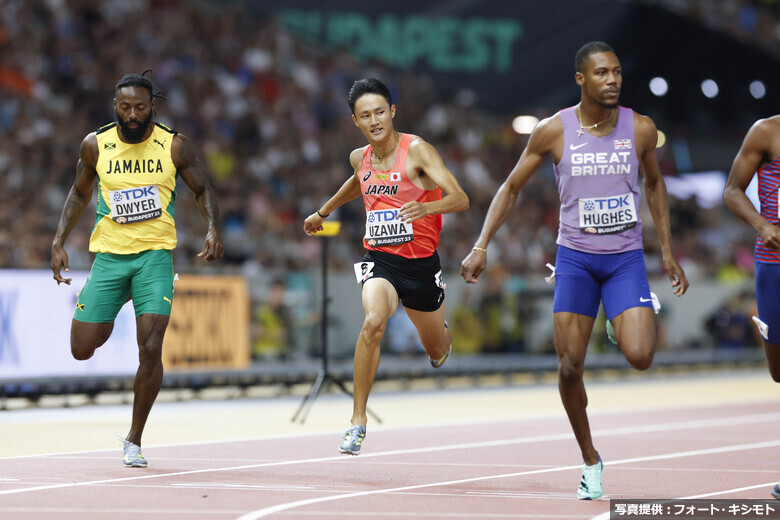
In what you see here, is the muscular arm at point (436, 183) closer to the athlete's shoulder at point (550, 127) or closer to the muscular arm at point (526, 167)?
the muscular arm at point (526, 167)

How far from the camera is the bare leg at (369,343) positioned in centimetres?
884

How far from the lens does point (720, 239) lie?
30.9 metres

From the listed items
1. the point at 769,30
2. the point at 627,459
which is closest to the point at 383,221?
the point at 627,459

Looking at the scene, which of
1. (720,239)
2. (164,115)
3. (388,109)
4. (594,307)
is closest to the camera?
(594,307)

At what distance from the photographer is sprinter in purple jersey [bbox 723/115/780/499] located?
24.8 ft

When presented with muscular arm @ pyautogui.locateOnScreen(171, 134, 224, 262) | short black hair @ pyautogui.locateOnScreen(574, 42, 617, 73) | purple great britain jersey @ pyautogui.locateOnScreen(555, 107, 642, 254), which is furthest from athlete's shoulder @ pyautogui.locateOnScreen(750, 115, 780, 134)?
muscular arm @ pyautogui.locateOnScreen(171, 134, 224, 262)

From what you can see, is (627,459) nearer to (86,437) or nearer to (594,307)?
(594,307)

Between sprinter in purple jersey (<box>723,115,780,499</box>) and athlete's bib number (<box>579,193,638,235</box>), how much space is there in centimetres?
55

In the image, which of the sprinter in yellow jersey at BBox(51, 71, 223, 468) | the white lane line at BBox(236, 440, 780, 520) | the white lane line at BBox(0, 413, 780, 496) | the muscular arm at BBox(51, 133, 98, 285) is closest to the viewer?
the white lane line at BBox(236, 440, 780, 520)

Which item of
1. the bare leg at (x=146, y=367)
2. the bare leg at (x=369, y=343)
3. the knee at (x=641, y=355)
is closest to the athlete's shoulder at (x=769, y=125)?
the knee at (x=641, y=355)

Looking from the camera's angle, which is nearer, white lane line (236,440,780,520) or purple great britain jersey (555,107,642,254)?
white lane line (236,440,780,520)

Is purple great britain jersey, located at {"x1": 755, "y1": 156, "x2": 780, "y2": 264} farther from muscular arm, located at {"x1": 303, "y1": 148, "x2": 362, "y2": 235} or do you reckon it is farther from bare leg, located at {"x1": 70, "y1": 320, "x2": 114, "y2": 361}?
bare leg, located at {"x1": 70, "y1": 320, "x2": 114, "y2": 361}

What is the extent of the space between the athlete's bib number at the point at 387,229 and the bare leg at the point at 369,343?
375mm

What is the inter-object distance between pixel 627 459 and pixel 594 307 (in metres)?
2.91
